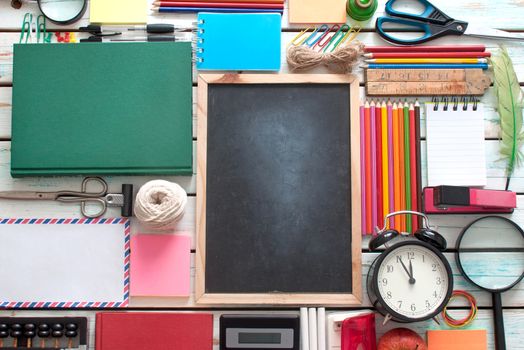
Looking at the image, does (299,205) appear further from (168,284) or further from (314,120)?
(168,284)

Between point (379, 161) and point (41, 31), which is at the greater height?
point (41, 31)

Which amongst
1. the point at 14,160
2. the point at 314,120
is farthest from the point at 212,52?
the point at 14,160

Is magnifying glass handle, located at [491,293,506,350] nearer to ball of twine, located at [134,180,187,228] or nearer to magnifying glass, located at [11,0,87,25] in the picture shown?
ball of twine, located at [134,180,187,228]

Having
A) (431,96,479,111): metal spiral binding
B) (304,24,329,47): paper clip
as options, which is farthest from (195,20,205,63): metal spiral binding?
(431,96,479,111): metal spiral binding

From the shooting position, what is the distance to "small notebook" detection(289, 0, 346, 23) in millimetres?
1243

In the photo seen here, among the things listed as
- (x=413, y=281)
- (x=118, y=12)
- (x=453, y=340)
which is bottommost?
(x=453, y=340)

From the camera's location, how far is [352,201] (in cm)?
119

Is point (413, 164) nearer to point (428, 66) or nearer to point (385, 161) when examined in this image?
point (385, 161)

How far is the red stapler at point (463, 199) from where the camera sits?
3.67 feet

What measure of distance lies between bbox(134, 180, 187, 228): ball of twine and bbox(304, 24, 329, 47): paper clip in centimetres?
46

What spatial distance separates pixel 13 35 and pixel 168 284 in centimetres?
69

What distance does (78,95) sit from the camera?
3.92 feet

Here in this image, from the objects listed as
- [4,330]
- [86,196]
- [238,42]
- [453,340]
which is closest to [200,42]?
[238,42]

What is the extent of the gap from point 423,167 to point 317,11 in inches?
17.3
